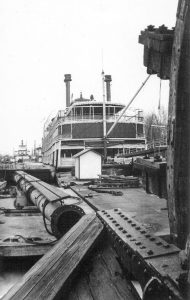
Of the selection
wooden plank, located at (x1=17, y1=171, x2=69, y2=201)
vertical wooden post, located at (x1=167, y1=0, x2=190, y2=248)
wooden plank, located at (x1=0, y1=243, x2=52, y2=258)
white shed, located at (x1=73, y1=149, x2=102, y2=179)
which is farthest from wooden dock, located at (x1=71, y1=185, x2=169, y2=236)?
white shed, located at (x1=73, y1=149, x2=102, y2=179)

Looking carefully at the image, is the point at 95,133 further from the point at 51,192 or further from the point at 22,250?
the point at 22,250

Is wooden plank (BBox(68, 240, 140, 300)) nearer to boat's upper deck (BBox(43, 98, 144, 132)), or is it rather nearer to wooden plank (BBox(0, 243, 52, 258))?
wooden plank (BBox(0, 243, 52, 258))

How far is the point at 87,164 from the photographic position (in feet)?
62.3

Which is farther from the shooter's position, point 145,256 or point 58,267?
point 58,267

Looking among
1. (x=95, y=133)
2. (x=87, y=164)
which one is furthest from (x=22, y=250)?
(x=95, y=133)

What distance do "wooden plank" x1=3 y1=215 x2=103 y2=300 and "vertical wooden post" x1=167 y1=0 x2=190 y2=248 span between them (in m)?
1.15

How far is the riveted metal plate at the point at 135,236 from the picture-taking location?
10.2 feet

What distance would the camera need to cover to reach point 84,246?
162 inches

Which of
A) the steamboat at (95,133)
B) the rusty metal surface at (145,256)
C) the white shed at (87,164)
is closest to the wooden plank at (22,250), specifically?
the rusty metal surface at (145,256)

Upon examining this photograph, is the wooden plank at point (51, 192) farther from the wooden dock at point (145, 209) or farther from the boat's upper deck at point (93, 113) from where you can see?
the boat's upper deck at point (93, 113)

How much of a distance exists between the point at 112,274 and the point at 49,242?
2.31m

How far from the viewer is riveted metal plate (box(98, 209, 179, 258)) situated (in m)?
3.12

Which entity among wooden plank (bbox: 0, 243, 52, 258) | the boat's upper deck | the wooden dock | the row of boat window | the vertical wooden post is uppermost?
the boat's upper deck

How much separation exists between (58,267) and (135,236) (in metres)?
0.92
